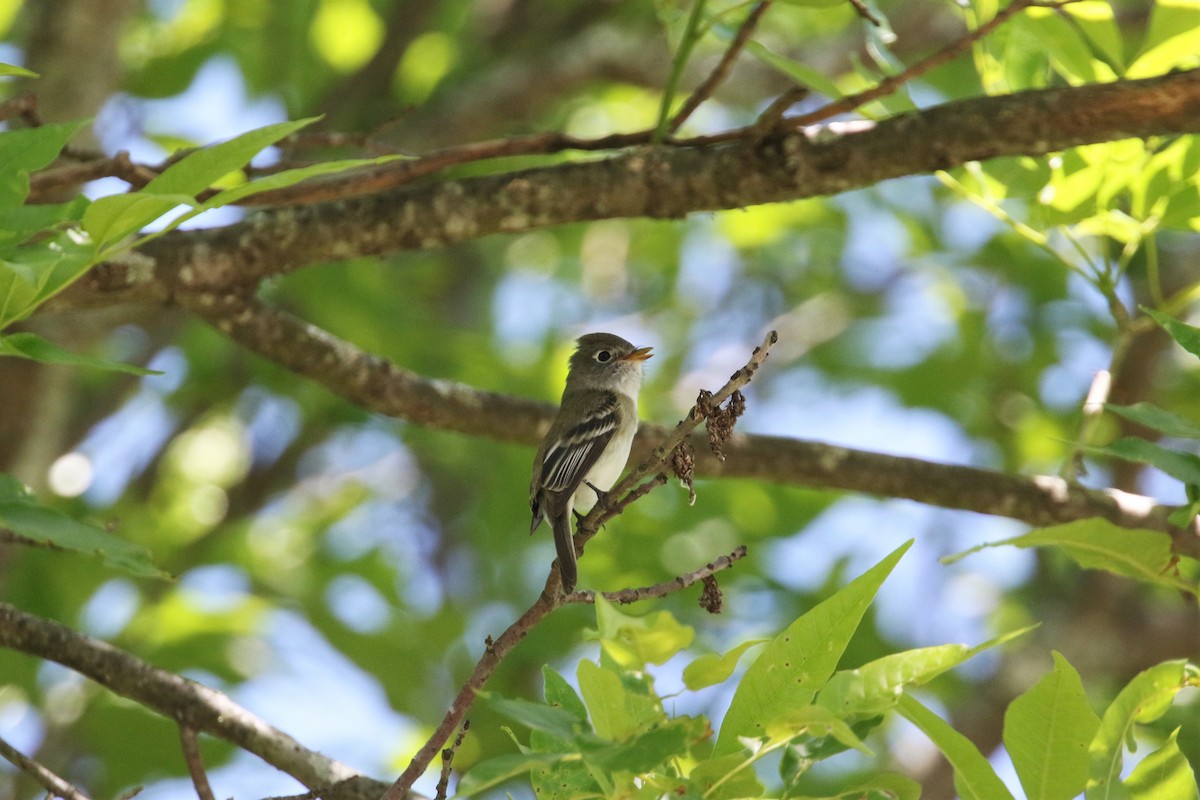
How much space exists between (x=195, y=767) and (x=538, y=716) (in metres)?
1.67

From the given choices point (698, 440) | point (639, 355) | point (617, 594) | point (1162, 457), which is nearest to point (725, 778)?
point (617, 594)

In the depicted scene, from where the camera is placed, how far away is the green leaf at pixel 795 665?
6.50 ft

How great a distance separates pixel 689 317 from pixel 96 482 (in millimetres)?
4135

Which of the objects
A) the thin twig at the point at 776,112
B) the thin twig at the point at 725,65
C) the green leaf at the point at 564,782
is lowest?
the green leaf at the point at 564,782

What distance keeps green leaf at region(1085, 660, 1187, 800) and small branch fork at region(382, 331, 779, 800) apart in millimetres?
674

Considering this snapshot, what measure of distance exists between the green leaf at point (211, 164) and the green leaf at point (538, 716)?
1076 millimetres

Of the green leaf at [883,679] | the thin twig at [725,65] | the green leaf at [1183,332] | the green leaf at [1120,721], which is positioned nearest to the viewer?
the green leaf at [883,679]

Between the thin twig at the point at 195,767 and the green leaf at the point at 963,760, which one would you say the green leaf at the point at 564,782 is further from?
the thin twig at the point at 195,767

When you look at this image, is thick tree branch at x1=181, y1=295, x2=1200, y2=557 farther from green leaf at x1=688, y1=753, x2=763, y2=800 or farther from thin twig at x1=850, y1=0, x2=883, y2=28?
green leaf at x1=688, y1=753, x2=763, y2=800

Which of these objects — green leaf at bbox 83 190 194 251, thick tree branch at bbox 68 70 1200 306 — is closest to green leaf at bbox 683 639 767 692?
green leaf at bbox 83 190 194 251

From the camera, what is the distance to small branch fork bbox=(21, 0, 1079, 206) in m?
3.27

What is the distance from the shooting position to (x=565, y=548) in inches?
131

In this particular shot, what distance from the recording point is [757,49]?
336 cm

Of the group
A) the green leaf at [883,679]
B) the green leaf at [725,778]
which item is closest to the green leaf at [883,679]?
the green leaf at [883,679]
